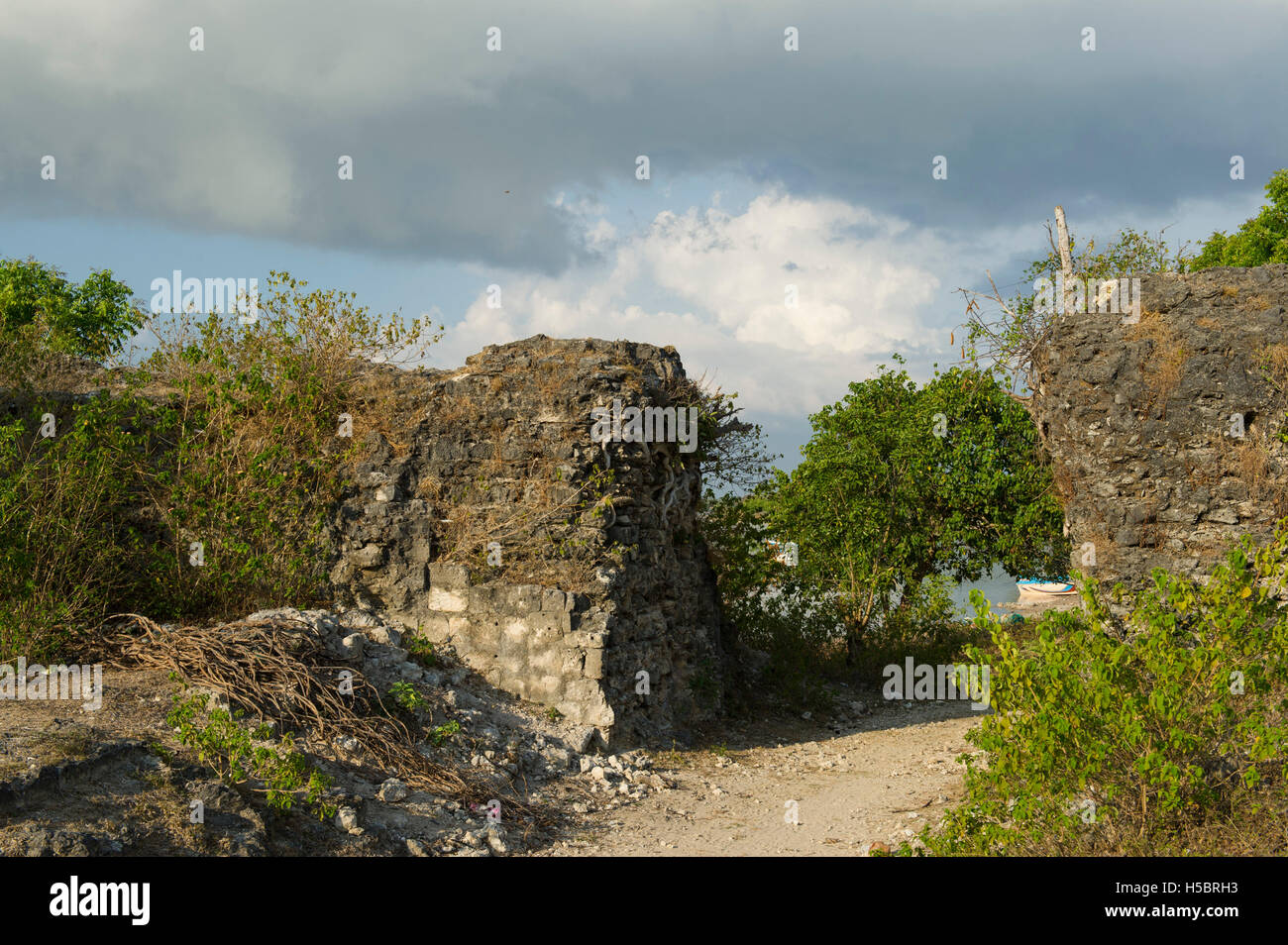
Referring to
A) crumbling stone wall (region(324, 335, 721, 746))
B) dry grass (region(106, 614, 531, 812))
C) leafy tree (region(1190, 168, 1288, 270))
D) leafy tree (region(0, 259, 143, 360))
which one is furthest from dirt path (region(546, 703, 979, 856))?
leafy tree (region(0, 259, 143, 360))

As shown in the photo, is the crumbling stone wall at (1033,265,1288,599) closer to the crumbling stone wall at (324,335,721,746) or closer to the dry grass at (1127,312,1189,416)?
the dry grass at (1127,312,1189,416)

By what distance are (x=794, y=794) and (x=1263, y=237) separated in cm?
1830

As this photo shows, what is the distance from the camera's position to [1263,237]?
65.8 ft

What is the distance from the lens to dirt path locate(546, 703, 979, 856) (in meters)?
6.72

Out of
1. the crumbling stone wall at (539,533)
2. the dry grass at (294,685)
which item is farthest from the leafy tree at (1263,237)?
the dry grass at (294,685)

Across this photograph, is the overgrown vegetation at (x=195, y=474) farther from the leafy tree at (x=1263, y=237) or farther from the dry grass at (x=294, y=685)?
the leafy tree at (x=1263, y=237)

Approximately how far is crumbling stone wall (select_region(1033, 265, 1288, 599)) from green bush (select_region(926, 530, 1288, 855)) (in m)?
2.74

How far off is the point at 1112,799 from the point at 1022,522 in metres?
10.7

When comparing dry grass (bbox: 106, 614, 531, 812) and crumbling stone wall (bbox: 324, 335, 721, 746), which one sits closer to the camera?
dry grass (bbox: 106, 614, 531, 812)

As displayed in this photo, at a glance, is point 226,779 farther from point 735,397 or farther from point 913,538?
point 913,538

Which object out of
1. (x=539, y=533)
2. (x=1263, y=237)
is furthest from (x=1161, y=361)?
(x=1263, y=237)

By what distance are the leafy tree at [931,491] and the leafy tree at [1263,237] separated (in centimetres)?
783

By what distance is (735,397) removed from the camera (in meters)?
10.4

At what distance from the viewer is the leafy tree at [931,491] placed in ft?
47.5
